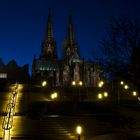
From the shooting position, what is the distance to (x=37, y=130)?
19.5m

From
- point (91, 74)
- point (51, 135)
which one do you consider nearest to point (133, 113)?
point (51, 135)

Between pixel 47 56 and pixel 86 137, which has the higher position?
pixel 47 56

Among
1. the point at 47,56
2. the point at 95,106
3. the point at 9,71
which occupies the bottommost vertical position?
the point at 95,106

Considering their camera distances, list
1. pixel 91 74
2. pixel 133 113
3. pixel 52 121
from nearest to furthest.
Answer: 1. pixel 52 121
2. pixel 133 113
3. pixel 91 74

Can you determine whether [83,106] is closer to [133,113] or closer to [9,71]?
[133,113]

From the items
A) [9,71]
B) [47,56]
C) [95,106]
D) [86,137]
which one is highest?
[47,56]

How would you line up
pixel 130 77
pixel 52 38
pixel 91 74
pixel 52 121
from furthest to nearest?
pixel 52 38 → pixel 91 74 → pixel 52 121 → pixel 130 77

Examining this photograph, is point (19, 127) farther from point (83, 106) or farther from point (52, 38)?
point (52, 38)

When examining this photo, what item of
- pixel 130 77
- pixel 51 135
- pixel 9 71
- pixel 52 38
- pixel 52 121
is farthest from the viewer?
pixel 52 38

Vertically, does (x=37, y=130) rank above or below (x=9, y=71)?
below

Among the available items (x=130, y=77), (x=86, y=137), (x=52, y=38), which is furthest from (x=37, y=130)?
(x=52, y=38)

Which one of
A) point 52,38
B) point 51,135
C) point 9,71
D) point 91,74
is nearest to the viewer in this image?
point 51,135

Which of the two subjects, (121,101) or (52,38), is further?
(52,38)

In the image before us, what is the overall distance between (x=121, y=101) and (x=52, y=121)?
11989 millimetres
